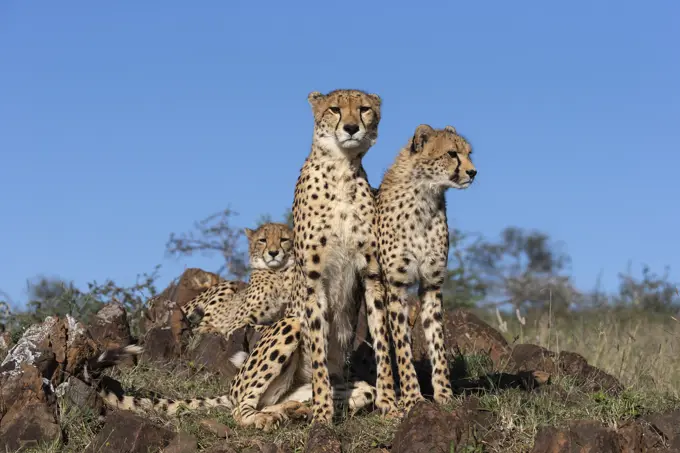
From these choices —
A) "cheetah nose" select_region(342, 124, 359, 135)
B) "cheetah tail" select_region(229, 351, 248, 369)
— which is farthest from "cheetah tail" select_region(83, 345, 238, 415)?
"cheetah nose" select_region(342, 124, 359, 135)

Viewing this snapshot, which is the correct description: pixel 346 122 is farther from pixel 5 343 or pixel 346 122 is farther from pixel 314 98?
pixel 5 343

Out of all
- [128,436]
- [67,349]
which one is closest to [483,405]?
[128,436]

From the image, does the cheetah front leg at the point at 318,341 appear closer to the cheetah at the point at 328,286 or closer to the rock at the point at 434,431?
the cheetah at the point at 328,286

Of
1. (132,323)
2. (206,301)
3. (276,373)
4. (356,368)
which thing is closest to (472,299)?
(206,301)

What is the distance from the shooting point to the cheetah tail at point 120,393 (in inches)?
202

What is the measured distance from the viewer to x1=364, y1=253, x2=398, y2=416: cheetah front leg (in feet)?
16.7

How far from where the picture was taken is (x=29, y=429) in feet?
15.7

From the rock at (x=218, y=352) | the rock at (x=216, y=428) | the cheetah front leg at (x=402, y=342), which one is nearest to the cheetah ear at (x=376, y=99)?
the cheetah front leg at (x=402, y=342)

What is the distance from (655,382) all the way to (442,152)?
2081 millimetres

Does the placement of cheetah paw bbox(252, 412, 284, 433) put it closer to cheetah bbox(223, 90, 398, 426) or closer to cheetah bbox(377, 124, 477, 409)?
cheetah bbox(223, 90, 398, 426)

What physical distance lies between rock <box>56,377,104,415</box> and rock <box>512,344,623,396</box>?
8.57ft

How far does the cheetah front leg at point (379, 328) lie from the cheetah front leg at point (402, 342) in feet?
0.15

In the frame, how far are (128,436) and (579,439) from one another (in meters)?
2.01

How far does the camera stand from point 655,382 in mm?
6141
